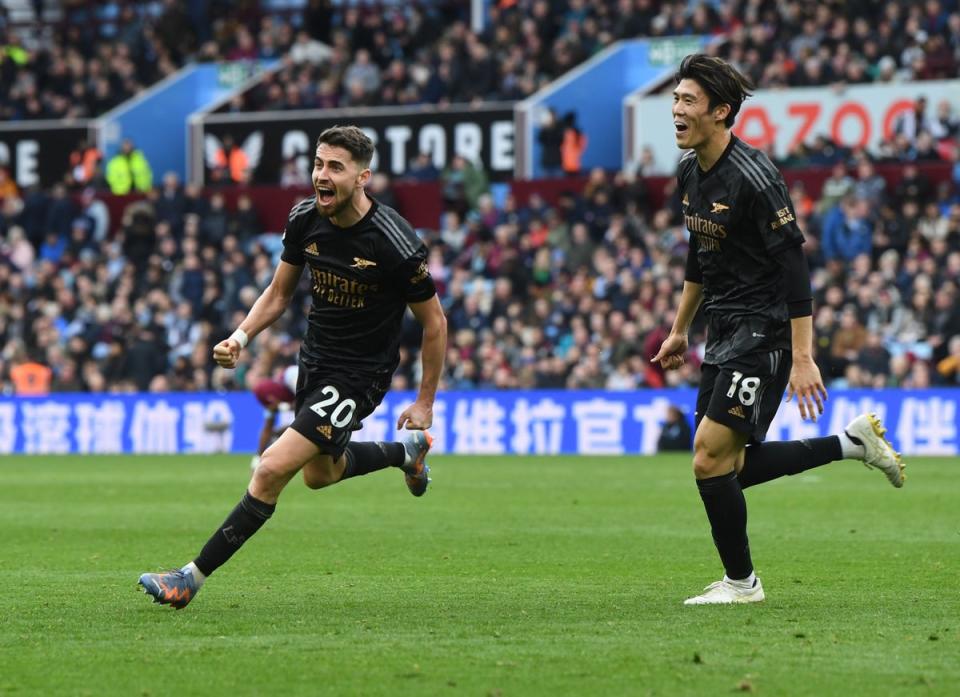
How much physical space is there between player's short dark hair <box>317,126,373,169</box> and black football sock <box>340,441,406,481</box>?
1774 mm

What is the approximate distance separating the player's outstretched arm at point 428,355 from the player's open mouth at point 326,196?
2.16 feet

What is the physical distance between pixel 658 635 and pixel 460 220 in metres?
24.3

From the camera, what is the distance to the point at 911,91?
28828 mm

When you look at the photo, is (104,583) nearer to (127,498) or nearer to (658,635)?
(658,635)

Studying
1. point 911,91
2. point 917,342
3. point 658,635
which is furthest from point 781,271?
point 911,91

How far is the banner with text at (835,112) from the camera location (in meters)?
28.8

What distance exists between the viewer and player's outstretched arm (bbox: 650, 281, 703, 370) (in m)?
8.89

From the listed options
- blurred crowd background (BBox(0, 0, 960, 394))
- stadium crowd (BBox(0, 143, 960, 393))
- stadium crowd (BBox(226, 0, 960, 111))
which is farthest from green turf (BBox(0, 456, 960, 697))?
stadium crowd (BBox(226, 0, 960, 111))

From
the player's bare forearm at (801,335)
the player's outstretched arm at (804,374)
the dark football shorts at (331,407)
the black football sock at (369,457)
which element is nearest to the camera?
the player's outstretched arm at (804,374)

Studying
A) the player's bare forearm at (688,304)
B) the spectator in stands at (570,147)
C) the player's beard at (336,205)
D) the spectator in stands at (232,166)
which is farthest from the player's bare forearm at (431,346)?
the spectator in stands at (232,166)

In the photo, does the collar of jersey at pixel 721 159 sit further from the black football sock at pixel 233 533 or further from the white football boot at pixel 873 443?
the black football sock at pixel 233 533

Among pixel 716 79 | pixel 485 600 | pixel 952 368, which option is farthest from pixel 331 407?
pixel 952 368

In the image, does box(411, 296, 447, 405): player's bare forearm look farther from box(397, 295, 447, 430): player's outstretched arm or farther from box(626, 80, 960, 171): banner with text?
box(626, 80, 960, 171): banner with text

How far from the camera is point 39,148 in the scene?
120 ft
